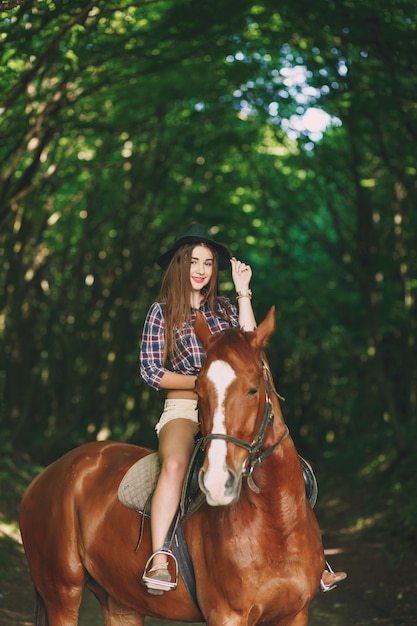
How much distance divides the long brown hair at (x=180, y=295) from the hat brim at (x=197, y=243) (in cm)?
2

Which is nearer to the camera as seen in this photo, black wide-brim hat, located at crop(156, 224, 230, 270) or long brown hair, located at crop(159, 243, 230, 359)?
long brown hair, located at crop(159, 243, 230, 359)

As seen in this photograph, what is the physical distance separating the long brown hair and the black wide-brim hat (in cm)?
3

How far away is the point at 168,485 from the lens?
5.22m

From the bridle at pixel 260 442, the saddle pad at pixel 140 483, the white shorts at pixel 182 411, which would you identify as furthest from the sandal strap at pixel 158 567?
the white shorts at pixel 182 411

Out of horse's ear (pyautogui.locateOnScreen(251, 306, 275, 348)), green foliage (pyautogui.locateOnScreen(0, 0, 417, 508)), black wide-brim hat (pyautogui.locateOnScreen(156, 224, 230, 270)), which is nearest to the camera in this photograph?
horse's ear (pyautogui.locateOnScreen(251, 306, 275, 348))

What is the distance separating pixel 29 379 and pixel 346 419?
18.1m

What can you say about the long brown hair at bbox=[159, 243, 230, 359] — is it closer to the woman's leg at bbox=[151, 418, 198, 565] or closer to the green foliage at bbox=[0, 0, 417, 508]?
the woman's leg at bbox=[151, 418, 198, 565]

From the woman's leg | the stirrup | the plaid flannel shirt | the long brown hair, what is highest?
the long brown hair

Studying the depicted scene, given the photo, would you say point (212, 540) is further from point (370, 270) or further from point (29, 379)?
point (29, 379)

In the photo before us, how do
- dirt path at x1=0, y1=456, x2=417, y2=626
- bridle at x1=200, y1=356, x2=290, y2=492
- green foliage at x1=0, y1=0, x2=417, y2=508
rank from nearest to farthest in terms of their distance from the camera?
bridle at x1=200, y1=356, x2=290, y2=492 < dirt path at x1=0, y1=456, x2=417, y2=626 < green foliage at x1=0, y1=0, x2=417, y2=508

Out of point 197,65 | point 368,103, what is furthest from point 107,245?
point 368,103

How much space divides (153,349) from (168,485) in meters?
0.87

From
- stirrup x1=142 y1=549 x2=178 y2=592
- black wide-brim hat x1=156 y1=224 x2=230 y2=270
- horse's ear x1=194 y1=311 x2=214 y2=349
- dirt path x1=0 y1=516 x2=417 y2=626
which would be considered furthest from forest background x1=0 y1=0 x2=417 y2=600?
stirrup x1=142 y1=549 x2=178 y2=592

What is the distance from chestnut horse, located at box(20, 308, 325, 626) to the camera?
445 cm
